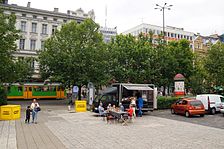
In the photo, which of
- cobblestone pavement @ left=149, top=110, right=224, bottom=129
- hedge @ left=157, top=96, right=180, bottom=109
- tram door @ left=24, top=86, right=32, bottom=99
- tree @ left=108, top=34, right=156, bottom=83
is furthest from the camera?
tram door @ left=24, top=86, right=32, bottom=99

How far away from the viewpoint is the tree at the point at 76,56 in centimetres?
3275

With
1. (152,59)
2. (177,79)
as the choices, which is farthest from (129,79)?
(177,79)

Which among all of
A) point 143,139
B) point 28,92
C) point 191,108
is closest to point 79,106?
point 191,108

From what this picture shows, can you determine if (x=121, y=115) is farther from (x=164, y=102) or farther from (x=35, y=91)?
(x=35, y=91)

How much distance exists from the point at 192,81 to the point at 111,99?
1753 cm

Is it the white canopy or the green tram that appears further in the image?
the green tram

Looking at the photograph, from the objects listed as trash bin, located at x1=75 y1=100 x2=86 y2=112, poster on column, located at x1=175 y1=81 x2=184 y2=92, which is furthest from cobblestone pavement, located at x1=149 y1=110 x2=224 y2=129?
trash bin, located at x1=75 y1=100 x2=86 y2=112

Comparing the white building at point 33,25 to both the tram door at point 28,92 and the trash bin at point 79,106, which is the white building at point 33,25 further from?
the trash bin at point 79,106

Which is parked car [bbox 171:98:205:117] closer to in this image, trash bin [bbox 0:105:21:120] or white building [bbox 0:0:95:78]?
trash bin [bbox 0:105:21:120]

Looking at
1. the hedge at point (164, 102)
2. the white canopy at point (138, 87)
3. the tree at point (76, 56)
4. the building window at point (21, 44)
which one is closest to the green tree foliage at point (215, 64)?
the hedge at point (164, 102)

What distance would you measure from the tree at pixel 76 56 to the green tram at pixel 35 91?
459 cm

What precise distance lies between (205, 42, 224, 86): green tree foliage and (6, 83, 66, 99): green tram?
77.1 feet

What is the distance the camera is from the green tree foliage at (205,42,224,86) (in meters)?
35.2

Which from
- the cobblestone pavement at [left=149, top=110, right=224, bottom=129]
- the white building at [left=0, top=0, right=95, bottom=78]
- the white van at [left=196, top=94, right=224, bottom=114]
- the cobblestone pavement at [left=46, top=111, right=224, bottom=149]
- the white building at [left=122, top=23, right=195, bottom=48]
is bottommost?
the cobblestone pavement at [left=46, top=111, right=224, bottom=149]
